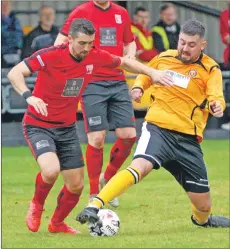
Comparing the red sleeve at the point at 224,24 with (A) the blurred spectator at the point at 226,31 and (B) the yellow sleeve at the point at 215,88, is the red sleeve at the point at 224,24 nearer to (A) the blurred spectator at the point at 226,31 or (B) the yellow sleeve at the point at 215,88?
(A) the blurred spectator at the point at 226,31

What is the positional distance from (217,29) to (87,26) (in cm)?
1243

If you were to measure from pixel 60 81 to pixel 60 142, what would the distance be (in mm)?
627

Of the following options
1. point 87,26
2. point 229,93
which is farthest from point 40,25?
point 87,26

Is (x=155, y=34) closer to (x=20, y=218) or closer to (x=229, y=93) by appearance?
(x=229, y=93)

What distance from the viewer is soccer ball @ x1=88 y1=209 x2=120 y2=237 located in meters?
10.1

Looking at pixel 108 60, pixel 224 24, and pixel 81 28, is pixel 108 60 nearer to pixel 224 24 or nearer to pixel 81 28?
pixel 81 28

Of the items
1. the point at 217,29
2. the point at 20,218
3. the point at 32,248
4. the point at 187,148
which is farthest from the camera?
the point at 217,29

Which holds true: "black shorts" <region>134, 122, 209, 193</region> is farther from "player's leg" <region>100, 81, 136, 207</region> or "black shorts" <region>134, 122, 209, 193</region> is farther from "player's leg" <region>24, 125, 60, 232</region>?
"player's leg" <region>100, 81, 136, 207</region>

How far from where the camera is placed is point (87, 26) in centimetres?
1027

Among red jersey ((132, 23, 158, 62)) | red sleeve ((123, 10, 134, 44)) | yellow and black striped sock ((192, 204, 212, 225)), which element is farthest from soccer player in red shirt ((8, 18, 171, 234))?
Result: red jersey ((132, 23, 158, 62))

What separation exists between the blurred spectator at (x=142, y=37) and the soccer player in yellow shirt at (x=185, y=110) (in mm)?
8987

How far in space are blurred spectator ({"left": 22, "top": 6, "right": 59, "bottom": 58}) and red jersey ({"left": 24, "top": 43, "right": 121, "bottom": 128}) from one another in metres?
8.29

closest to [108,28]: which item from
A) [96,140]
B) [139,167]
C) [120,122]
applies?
[120,122]

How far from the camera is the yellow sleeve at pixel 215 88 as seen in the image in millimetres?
10305
